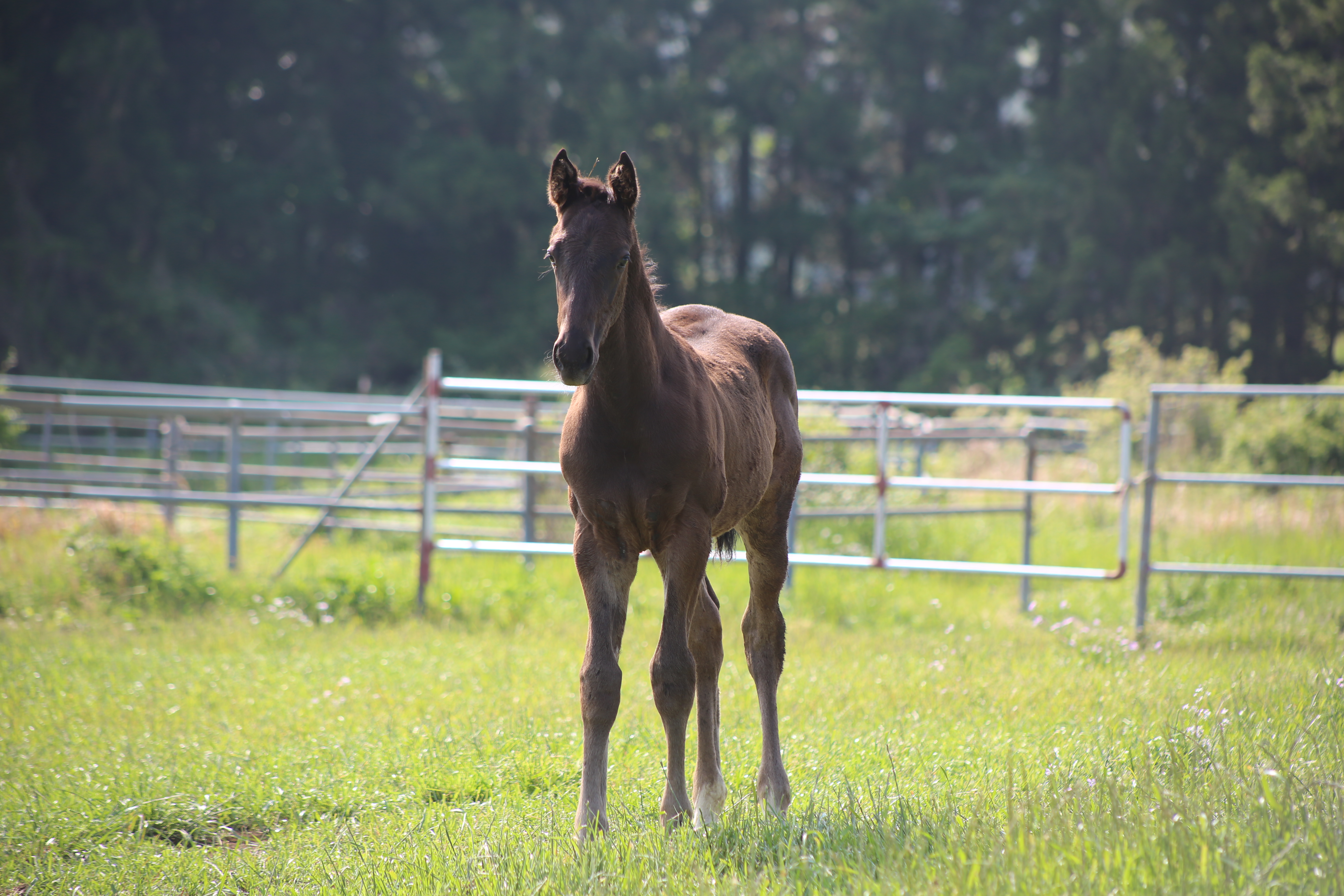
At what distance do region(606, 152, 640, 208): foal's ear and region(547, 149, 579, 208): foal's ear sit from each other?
0.38 feet

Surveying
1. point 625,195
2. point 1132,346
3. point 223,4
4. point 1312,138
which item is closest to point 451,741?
point 625,195

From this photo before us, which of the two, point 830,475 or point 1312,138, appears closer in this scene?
point 830,475

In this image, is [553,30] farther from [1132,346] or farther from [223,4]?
[1132,346]

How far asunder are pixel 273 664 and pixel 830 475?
13.2 ft

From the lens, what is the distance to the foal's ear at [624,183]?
3387mm

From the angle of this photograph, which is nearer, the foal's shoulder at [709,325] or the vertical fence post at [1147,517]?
the foal's shoulder at [709,325]

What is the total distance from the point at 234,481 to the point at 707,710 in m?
6.63

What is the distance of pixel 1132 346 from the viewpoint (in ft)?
84.1

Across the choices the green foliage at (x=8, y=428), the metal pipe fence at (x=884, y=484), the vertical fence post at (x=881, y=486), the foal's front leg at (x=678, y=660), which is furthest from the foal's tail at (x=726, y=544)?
the green foliage at (x=8, y=428)

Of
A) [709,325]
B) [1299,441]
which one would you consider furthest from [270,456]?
[1299,441]

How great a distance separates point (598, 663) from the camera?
140 inches

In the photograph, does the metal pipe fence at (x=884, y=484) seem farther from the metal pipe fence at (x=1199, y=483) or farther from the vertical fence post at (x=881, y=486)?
the metal pipe fence at (x=1199, y=483)

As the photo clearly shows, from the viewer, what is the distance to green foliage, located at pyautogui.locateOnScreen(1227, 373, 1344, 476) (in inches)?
531

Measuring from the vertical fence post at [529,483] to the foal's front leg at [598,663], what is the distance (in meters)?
4.65
